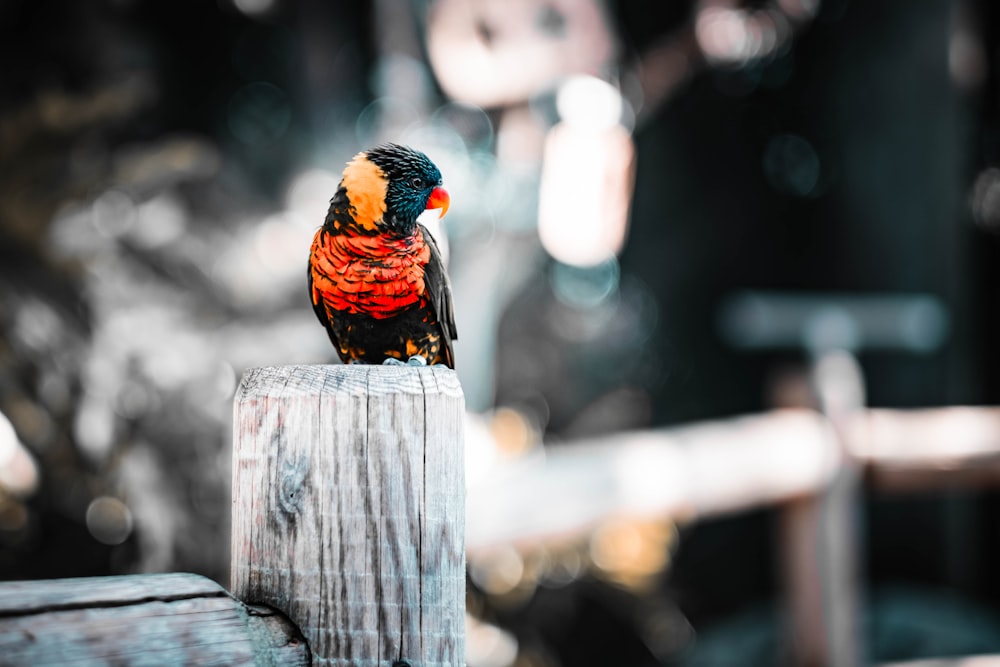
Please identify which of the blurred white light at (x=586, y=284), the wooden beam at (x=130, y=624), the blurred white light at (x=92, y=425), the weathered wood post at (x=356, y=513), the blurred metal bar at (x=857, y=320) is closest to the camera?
the wooden beam at (x=130, y=624)

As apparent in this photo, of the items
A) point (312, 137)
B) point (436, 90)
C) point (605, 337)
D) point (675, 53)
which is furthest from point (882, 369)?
point (312, 137)

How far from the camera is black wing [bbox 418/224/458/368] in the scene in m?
1.33

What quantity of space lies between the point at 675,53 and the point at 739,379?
2092 millimetres

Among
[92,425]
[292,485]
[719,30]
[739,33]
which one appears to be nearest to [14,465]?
[92,425]

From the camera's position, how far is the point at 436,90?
161 inches

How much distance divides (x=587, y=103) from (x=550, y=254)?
0.84 m

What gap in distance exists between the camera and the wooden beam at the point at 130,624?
68 centimetres

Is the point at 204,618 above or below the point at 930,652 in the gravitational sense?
above

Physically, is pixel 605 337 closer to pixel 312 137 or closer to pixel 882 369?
pixel 882 369

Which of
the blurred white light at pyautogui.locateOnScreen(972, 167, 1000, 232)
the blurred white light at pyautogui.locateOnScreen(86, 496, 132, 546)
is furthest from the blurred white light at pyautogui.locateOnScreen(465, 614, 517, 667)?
the blurred white light at pyautogui.locateOnScreen(972, 167, 1000, 232)

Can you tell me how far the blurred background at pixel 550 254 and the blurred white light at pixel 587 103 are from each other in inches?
0.9

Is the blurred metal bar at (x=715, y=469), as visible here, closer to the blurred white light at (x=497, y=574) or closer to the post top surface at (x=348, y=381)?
the blurred white light at (x=497, y=574)

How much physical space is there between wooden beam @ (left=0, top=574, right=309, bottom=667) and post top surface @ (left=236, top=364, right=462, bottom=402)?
0.61ft

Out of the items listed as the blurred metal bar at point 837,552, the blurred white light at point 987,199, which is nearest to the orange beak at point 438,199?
the blurred metal bar at point 837,552
